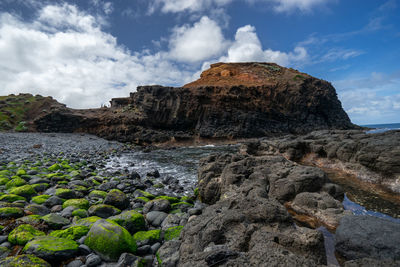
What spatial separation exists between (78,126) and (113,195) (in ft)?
113

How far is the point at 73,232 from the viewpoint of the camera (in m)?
4.00

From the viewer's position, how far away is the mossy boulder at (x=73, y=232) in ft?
12.9

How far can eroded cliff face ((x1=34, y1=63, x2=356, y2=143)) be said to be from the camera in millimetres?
34000

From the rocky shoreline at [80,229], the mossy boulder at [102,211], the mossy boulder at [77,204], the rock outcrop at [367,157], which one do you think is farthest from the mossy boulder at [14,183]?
the rock outcrop at [367,157]

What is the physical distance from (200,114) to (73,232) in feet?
109

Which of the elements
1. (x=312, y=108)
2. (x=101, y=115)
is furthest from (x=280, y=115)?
(x=101, y=115)

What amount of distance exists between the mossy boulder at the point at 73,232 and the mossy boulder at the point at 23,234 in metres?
0.31

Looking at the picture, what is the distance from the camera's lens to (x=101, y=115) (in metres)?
35.8

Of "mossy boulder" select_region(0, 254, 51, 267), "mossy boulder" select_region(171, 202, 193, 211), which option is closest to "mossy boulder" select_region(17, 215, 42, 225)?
"mossy boulder" select_region(0, 254, 51, 267)

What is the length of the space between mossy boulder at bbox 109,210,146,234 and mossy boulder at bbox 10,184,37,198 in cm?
376

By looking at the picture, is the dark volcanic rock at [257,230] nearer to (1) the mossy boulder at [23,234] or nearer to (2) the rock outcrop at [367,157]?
(1) the mossy boulder at [23,234]

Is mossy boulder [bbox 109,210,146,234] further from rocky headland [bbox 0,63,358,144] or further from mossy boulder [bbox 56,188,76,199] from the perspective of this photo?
rocky headland [bbox 0,63,358,144]

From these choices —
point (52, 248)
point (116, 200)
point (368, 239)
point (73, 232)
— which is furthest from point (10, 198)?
point (368, 239)

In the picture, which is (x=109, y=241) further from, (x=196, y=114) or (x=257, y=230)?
(x=196, y=114)
